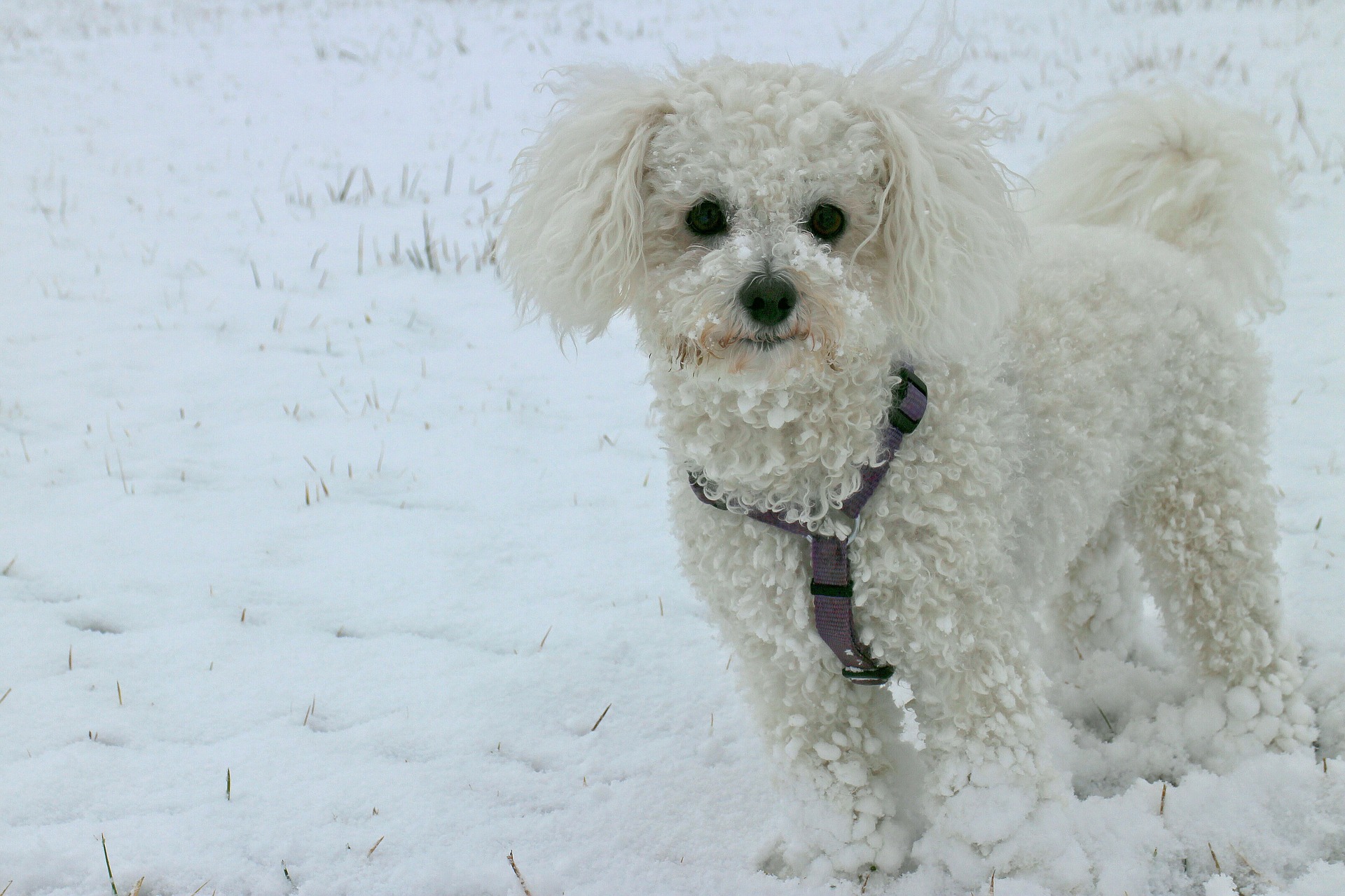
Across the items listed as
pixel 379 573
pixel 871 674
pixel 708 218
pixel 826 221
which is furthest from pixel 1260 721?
pixel 379 573

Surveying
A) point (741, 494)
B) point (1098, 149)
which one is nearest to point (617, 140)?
point (741, 494)

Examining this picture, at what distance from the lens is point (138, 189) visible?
26.0 feet

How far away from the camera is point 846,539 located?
2.16m

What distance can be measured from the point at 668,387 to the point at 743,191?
519 millimetres

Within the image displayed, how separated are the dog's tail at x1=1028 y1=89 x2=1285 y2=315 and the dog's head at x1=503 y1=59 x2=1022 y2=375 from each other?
1.12 m

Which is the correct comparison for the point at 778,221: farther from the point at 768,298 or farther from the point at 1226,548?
the point at 1226,548

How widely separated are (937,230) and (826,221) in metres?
0.26

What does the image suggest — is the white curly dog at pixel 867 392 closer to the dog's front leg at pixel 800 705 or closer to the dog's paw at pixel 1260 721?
the dog's front leg at pixel 800 705

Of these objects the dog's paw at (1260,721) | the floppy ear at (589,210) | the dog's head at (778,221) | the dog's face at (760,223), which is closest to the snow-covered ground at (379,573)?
the dog's paw at (1260,721)

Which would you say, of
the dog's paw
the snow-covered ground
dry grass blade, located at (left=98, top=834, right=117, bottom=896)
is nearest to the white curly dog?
the snow-covered ground

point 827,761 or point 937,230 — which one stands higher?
point 937,230

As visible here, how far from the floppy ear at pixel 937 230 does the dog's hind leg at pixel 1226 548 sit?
0.87m

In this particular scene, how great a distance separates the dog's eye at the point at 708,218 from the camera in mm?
2183

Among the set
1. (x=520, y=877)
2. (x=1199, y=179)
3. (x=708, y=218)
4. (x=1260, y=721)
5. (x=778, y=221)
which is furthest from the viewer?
(x=1199, y=179)
